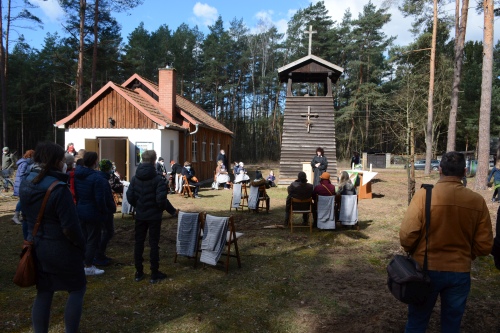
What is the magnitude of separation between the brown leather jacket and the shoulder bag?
2.69 metres

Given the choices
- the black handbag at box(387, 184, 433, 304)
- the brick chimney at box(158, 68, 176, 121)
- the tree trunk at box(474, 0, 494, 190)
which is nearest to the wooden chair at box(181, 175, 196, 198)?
the brick chimney at box(158, 68, 176, 121)

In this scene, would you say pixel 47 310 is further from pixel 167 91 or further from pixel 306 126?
pixel 167 91

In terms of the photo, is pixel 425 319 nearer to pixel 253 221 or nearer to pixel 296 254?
pixel 296 254

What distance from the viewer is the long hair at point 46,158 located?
9.35 ft

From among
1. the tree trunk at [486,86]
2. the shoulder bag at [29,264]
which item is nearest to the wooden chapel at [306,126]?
the tree trunk at [486,86]

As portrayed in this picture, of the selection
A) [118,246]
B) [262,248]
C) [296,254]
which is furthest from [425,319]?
[118,246]

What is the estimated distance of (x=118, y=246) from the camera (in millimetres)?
6930

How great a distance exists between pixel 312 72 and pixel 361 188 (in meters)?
6.30

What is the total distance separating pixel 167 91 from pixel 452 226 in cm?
1619

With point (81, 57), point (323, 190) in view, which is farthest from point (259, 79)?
point (323, 190)

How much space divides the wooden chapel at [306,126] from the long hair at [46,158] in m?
14.5

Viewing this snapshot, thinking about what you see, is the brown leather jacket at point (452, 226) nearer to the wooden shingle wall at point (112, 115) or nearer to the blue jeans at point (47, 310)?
the blue jeans at point (47, 310)

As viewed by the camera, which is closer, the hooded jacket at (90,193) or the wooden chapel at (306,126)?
the hooded jacket at (90,193)

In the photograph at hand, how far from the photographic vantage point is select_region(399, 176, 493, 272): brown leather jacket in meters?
2.68
